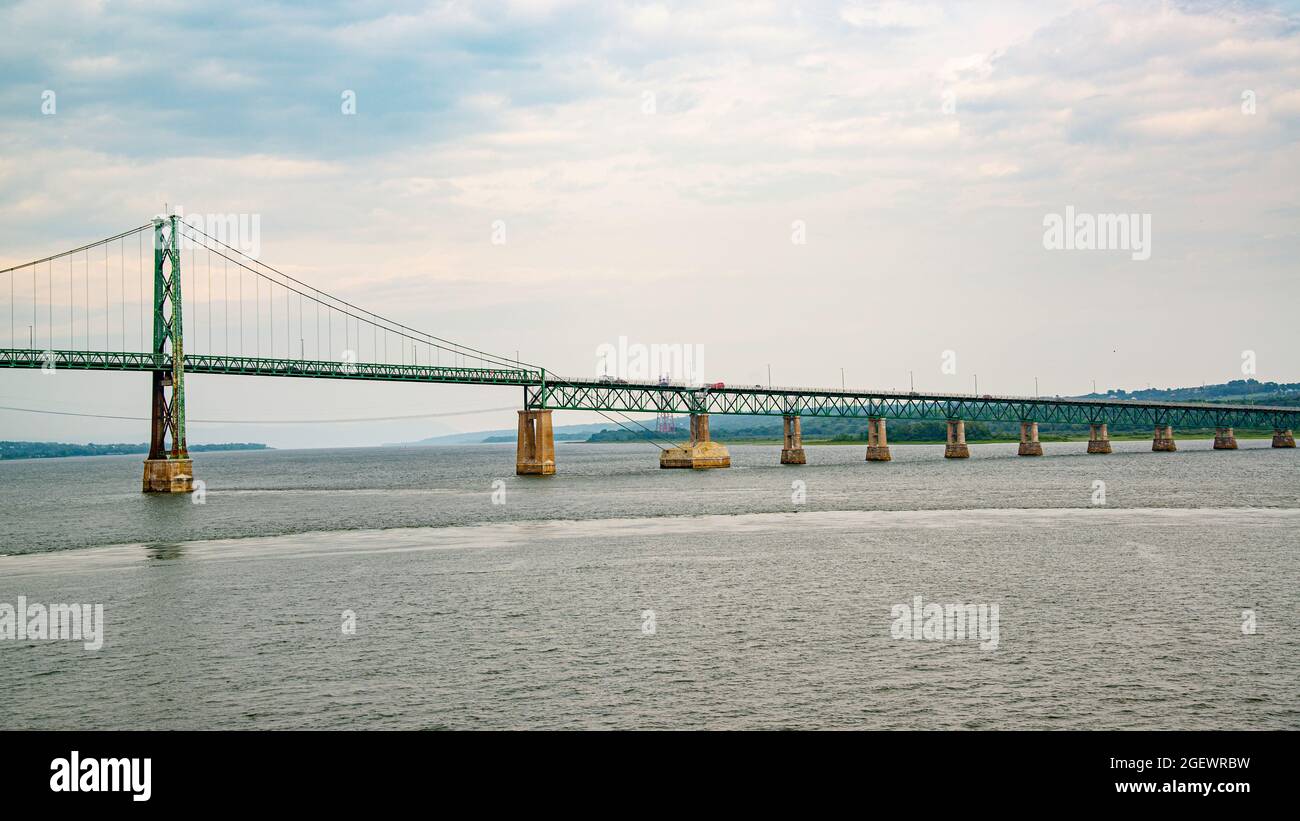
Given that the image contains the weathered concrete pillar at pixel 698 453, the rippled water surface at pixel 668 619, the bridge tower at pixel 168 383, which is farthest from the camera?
the weathered concrete pillar at pixel 698 453

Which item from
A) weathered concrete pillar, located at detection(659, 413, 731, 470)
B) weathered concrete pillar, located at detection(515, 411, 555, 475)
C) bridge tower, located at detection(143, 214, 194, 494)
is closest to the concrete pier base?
bridge tower, located at detection(143, 214, 194, 494)

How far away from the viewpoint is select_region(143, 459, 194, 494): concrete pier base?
127688 mm

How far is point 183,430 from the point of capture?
126 metres

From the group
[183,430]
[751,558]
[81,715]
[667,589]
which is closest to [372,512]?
[183,430]

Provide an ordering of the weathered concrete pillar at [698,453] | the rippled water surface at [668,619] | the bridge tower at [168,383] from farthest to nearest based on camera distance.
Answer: the weathered concrete pillar at [698,453], the bridge tower at [168,383], the rippled water surface at [668,619]

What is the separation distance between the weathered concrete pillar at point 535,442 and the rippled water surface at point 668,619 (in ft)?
257

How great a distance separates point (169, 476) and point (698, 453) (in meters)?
91.0

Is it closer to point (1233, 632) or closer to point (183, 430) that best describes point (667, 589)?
point (1233, 632)

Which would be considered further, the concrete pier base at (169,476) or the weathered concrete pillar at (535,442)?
the weathered concrete pillar at (535,442)

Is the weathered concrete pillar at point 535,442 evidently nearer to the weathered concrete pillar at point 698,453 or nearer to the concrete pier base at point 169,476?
the weathered concrete pillar at point 698,453

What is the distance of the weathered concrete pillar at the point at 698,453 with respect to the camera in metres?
188

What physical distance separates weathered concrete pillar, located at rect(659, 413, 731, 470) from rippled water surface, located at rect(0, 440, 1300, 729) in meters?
97.5

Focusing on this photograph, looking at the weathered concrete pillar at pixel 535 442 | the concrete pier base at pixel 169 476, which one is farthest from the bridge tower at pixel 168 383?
the weathered concrete pillar at pixel 535 442
